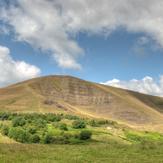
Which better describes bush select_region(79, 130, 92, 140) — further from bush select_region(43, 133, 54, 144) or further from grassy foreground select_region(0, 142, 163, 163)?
grassy foreground select_region(0, 142, 163, 163)

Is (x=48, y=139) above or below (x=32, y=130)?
below

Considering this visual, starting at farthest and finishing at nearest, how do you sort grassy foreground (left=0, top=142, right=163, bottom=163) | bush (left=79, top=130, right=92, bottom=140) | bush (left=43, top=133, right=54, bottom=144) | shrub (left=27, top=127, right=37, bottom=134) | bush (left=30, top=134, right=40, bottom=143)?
bush (left=79, top=130, right=92, bottom=140) → shrub (left=27, top=127, right=37, bottom=134) → bush (left=43, top=133, right=54, bottom=144) → bush (left=30, top=134, right=40, bottom=143) → grassy foreground (left=0, top=142, right=163, bottom=163)

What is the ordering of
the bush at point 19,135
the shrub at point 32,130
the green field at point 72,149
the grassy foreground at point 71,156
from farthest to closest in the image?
the shrub at point 32,130
the bush at point 19,135
the green field at point 72,149
the grassy foreground at point 71,156

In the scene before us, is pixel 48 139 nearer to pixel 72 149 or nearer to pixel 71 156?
pixel 72 149

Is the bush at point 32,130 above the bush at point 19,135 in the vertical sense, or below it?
above

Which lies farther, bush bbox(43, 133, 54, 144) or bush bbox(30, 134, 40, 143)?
bush bbox(43, 133, 54, 144)

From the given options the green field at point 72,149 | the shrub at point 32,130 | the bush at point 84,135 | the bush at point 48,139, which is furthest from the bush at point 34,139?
the bush at point 84,135

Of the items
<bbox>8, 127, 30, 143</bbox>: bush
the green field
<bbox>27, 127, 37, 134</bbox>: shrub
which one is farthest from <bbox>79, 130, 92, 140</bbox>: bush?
<bbox>8, 127, 30, 143</bbox>: bush

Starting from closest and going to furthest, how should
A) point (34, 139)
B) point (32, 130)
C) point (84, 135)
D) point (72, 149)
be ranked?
point (72, 149)
point (34, 139)
point (32, 130)
point (84, 135)

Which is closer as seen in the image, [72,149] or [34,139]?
[72,149]

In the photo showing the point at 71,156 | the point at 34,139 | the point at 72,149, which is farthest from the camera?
the point at 34,139

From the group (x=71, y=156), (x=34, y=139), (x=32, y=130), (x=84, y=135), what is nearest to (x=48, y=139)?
(x=34, y=139)

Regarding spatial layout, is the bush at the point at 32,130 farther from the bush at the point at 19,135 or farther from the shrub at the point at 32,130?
the bush at the point at 19,135

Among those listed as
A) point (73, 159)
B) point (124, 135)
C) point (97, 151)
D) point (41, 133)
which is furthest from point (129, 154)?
point (124, 135)
